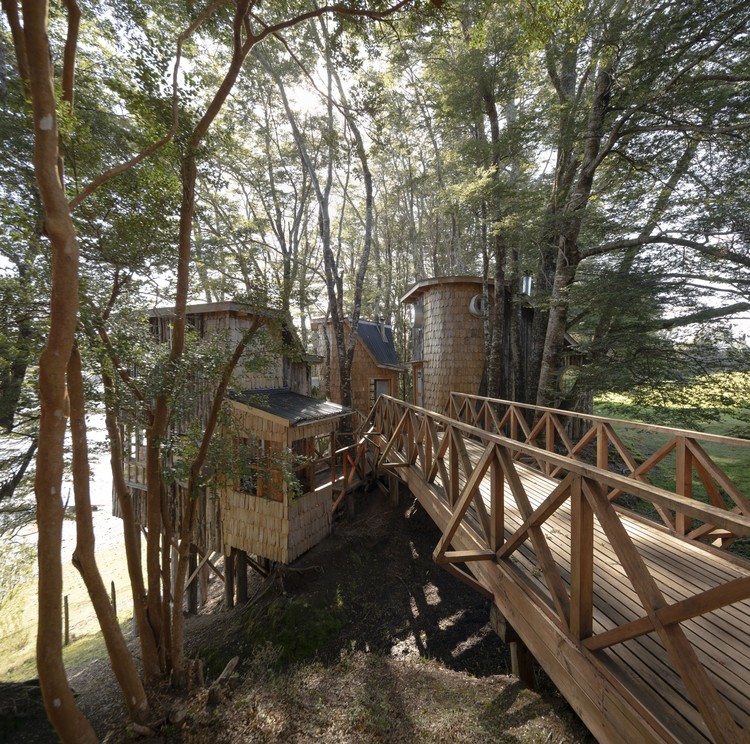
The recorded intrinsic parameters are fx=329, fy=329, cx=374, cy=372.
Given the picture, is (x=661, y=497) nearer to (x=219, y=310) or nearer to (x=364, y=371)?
(x=219, y=310)

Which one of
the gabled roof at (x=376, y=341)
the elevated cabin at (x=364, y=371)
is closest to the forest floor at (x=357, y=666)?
the elevated cabin at (x=364, y=371)

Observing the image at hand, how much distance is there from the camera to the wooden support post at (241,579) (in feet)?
23.9

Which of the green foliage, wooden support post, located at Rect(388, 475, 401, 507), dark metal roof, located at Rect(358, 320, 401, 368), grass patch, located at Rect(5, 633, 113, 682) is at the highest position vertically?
dark metal roof, located at Rect(358, 320, 401, 368)

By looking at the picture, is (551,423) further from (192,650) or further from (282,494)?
(192,650)

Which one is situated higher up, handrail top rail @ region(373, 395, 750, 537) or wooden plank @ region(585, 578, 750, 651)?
handrail top rail @ region(373, 395, 750, 537)

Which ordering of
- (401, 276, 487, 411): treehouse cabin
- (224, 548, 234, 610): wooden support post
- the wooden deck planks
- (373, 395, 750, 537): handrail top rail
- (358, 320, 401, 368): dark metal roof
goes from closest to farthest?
(373, 395, 750, 537): handrail top rail
the wooden deck planks
(224, 548, 234, 610): wooden support post
(401, 276, 487, 411): treehouse cabin
(358, 320, 401, 368): dark metal roof

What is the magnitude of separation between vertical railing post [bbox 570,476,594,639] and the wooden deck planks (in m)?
0.16

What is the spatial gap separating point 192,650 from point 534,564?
20.7 ft

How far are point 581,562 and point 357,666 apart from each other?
161 inches

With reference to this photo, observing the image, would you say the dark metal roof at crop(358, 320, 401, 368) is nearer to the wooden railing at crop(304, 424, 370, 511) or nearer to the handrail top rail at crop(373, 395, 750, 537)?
the wooden railing at crop(304, 424, 370, 511)

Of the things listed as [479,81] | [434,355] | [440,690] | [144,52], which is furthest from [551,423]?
[479,81]

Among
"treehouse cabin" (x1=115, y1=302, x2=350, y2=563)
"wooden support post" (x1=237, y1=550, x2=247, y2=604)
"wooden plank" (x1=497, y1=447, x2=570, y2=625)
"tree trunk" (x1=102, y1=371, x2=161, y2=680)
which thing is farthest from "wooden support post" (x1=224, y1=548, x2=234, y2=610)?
"wooden plank" (x1=497, y1=447, x2=570, y2=625)

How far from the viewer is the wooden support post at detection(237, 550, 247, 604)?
728 centimetres

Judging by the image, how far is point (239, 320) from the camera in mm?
7863
